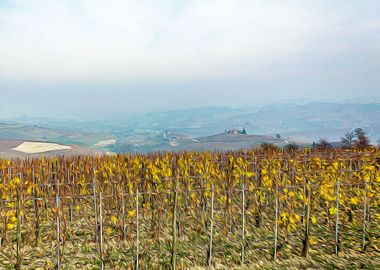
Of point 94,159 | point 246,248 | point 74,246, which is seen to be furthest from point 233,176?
point 94,159

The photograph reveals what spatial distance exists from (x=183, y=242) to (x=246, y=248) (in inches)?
48.0

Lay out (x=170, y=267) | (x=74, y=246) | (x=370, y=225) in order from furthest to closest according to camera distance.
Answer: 1. (x=370, y=225)
2. (x=74, y=246)
3. (x=170, y=267)

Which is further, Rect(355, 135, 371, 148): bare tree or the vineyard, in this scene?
Rect(355, 135, 371, 148): bare tree

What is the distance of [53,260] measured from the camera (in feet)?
23.4

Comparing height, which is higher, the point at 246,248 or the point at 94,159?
the point at 94,159

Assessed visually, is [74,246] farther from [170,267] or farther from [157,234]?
[170,267]

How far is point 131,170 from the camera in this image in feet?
36.1

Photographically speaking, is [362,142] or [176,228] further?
[362,142]

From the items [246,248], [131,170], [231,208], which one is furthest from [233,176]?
[131,170]

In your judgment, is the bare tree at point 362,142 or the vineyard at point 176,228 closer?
the vineyard at point 176,228

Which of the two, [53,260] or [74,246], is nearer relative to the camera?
[53,260]

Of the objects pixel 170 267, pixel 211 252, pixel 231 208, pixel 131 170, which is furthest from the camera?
pixel 131 170

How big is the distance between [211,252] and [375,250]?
10.8 ft

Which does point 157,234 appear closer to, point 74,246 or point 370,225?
point 74,246
